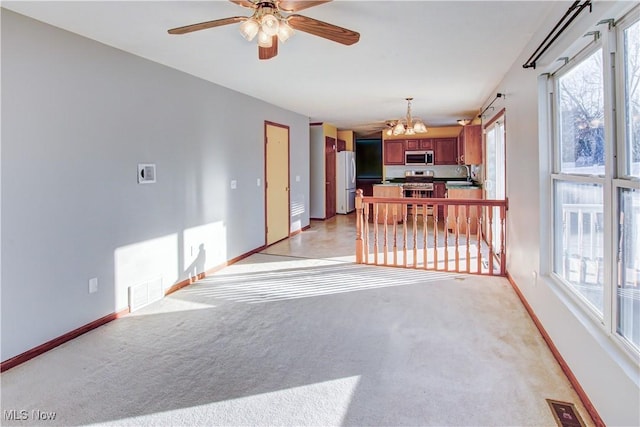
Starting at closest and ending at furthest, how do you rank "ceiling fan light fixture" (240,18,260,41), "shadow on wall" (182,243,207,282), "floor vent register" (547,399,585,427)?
"floor vent register" (547,399,585,427), "ceiling fan light fixture" (240,18,260,41), "shadow on wall" (182,243,207,282)

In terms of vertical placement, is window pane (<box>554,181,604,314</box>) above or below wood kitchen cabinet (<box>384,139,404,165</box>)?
below

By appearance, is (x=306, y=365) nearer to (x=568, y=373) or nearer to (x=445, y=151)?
(x=568, y=373)

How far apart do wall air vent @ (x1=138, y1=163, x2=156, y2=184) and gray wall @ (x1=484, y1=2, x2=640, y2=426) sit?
3363 millimetres

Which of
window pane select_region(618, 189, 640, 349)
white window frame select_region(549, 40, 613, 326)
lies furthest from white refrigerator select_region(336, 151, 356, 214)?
window pane select_region(618, 189, 640, 349)

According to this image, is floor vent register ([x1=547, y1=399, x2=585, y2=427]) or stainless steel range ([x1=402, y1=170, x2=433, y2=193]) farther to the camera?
stainless steel range ([x1=402, y1=170, x2=433, y2=193])

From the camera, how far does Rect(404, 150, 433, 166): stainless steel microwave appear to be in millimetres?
9336

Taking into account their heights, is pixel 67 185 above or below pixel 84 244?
above

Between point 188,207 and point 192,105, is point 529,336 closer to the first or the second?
point 188,207

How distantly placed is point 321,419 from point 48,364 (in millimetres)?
1902

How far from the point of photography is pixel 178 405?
2049mm

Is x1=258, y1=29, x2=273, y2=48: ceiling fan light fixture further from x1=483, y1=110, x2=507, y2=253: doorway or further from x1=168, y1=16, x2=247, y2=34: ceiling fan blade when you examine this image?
x1=483, y1=110, x2=507, y2=253: doorway

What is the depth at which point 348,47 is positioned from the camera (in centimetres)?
327

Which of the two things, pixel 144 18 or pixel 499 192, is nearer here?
pixel 144 18

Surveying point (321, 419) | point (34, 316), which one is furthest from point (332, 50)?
point (34, 316)
